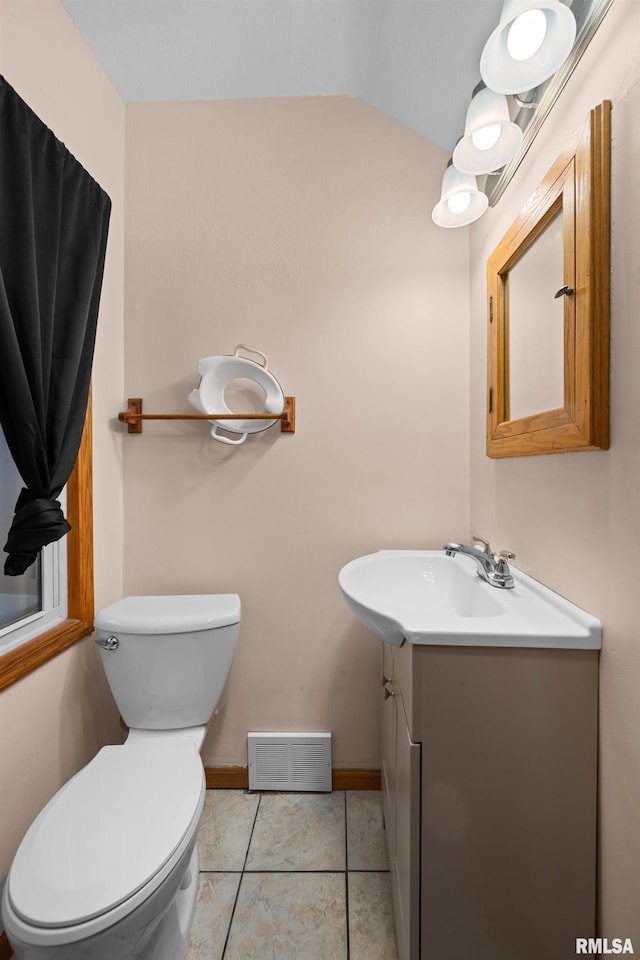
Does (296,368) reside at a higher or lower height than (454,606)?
higher

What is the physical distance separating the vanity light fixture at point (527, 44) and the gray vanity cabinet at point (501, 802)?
1.14 m

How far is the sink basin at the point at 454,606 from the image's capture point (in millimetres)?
807

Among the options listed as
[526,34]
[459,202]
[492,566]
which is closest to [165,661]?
[492,566]

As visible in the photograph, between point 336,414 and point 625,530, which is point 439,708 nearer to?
point 625,530

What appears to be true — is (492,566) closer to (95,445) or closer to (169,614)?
(169,614)

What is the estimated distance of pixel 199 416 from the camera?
4.97 ft

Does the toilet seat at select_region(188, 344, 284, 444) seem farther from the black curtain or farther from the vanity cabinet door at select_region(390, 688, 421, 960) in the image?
the vanity cabinet door at select_region(390, 688, 421, 960)

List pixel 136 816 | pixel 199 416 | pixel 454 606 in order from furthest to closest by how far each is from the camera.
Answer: pixel 199 416 < pixel 454 606 < pixel 136 816

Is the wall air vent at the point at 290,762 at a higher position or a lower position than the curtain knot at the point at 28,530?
lower

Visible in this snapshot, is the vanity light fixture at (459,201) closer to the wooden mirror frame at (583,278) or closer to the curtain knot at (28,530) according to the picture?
the wooden mirror frame at (583,278)

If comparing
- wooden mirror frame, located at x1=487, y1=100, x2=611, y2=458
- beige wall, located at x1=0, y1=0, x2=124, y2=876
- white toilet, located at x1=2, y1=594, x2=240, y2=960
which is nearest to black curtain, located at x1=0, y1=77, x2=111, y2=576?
beige wall, located at x1=0, y1=0, x2=124, y2=876

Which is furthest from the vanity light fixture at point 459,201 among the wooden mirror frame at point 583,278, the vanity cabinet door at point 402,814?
the vanity cabinet door at point 402,814

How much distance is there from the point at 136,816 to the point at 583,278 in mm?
1458

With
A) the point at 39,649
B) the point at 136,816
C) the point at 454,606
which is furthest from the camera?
the point at 454,606
